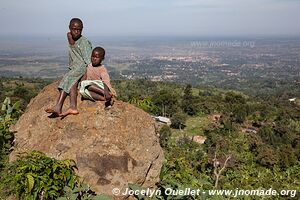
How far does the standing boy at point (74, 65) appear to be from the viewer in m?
4.72

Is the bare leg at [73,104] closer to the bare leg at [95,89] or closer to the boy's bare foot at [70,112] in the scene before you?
the boy's bare foot at [70,112]

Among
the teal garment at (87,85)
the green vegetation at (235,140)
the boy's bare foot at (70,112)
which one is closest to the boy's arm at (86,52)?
the teal garment at (87,85)

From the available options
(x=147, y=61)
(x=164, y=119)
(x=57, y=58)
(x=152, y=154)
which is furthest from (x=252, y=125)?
(x=147, y=61)

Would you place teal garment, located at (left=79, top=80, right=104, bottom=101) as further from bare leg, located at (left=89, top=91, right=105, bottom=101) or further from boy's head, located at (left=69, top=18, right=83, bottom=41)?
boy's head, located at (left=69, top=18, right=83, bottom=41)

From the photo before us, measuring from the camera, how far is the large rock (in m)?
4.36

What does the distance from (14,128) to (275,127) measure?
38.4 metres

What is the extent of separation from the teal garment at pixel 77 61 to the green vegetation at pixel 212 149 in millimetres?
1105

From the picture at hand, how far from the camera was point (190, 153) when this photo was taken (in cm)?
2950

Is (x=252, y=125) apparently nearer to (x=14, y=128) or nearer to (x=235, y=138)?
(x=235, y=138)

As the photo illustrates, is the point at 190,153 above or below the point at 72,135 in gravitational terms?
below

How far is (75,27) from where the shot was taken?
473 cm

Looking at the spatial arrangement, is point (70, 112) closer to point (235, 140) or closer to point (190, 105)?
point (235, 140)

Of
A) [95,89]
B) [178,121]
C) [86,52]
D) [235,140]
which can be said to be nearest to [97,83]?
[95,89]

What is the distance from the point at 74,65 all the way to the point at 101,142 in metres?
1.20
